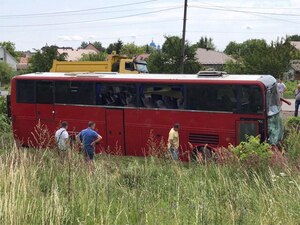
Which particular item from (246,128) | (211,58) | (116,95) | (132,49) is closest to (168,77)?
(116,95)

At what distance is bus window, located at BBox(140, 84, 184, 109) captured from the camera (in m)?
13.6

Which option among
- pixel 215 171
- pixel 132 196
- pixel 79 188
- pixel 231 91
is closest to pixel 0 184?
pixel 79 188

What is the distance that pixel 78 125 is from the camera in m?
A: 15.1

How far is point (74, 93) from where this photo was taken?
15320 millimetres

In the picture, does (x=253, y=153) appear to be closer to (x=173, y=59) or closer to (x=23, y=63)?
(x=173, y=59)

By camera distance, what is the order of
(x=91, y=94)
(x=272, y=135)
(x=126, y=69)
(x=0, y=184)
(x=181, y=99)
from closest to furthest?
(x=0, y=184) < (x=272, y=135) < (x=181, y=99) < (x=91, y=94) < (x=126, y=69)

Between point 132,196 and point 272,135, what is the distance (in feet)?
25.9

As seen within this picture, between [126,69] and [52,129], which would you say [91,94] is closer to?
[52,129]

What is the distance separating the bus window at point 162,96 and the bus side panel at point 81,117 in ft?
5.04

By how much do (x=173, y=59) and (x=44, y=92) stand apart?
29580 mm

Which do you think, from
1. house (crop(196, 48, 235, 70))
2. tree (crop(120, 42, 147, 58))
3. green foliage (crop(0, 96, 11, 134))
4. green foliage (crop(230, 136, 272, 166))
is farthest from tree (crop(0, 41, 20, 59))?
green foliage (crop(230, 136, 272, 166))

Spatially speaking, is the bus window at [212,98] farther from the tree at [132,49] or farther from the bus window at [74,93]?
the tree at [132,49]

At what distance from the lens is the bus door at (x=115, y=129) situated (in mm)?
14438

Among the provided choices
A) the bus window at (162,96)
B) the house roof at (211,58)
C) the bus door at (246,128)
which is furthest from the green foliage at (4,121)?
the house roof at (211,58)
